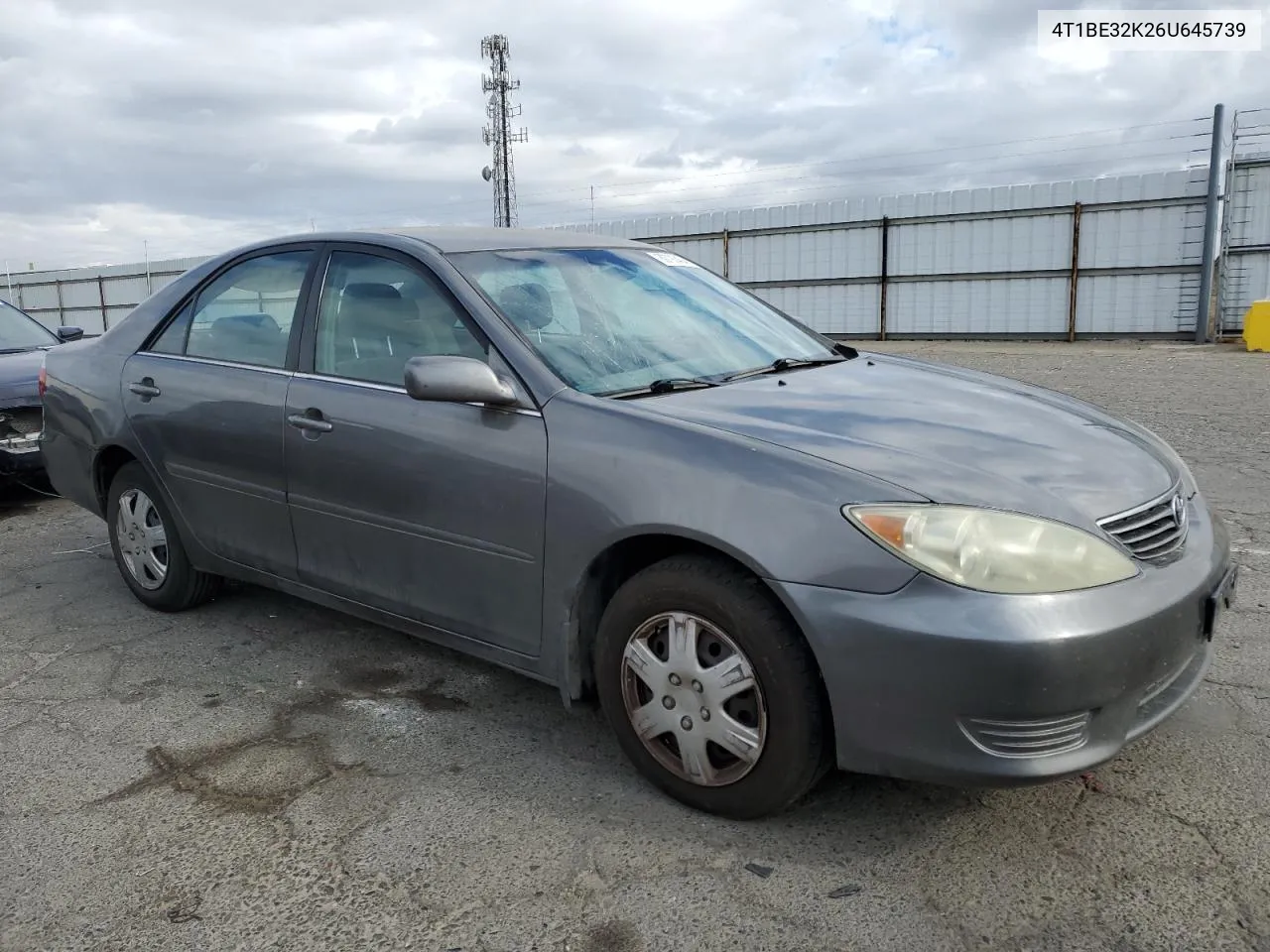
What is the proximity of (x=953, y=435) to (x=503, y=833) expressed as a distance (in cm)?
152

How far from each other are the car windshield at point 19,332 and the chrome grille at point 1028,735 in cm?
739

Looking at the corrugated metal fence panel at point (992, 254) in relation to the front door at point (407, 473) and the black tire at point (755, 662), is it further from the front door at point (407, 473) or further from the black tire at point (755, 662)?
the black tire at point (755, 662)

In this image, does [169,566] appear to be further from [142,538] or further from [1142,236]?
A: [1142,236]

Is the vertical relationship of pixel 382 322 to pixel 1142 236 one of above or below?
below

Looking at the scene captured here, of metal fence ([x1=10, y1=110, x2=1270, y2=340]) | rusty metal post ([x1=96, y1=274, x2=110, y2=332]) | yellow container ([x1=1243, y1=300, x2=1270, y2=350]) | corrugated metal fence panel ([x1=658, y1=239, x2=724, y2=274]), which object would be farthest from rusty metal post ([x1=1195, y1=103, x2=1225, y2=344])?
rusty metal post ([x1=96, y1=274, x2=110, y2=332])

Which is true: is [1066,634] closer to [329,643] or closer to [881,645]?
[881,645]

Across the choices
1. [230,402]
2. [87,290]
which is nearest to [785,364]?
[230,402]

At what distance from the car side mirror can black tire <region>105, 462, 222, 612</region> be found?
180 centimetres

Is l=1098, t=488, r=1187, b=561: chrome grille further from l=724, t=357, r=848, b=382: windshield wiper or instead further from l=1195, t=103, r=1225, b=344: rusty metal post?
l=1195, t=103, r=1225, b=344: rusty metal post

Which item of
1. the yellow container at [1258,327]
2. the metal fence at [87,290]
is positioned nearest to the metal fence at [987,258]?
the yellow container at [1258,327]

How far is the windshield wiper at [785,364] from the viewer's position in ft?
10.3

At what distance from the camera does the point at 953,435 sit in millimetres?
2607

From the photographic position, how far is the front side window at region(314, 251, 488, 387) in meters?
3.11

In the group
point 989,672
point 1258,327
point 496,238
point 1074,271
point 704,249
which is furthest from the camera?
point 704,249
